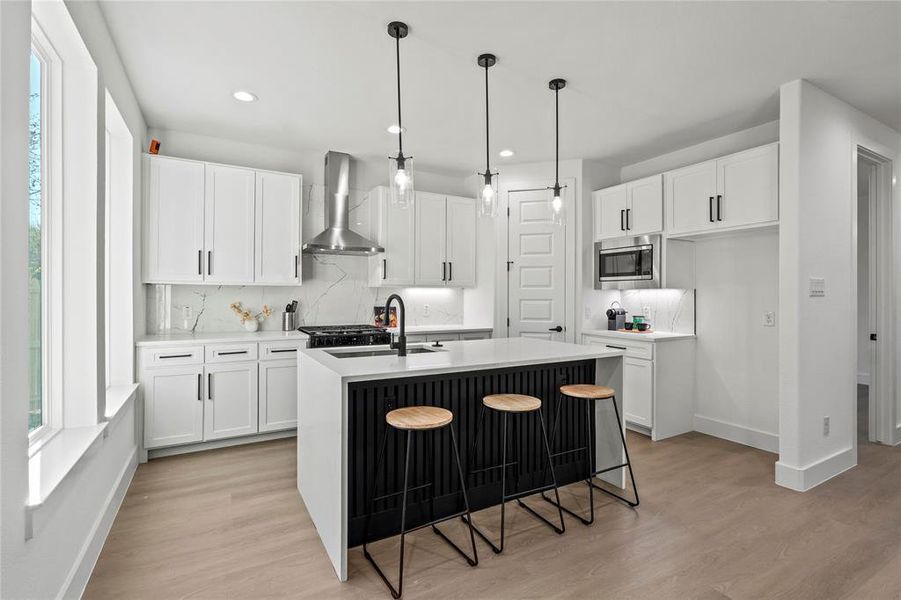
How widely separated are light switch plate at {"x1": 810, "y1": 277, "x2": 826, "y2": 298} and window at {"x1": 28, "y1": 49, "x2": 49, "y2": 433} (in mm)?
4468

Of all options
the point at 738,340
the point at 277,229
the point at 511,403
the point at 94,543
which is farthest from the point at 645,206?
the point at 94,543

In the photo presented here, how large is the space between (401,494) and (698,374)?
131 inches

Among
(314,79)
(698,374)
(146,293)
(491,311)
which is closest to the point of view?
(314,79)

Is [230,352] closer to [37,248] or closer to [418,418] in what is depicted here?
[37,248]

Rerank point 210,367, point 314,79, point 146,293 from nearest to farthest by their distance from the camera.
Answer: point 314,79 < point 210,367 < point 146,293

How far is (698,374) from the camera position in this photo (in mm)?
4457

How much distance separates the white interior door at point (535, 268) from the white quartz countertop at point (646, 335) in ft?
1.27

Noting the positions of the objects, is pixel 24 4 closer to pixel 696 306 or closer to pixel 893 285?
pixel 696 306

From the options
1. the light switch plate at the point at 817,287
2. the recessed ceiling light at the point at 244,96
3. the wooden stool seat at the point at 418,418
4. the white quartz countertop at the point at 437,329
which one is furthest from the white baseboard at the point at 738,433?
the recessed ceiling light at the point at 244,96

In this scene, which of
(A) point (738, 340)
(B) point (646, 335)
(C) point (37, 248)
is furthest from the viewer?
(B) point (646, 335)

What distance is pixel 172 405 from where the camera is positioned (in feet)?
11.8

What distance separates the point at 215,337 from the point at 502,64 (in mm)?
3089

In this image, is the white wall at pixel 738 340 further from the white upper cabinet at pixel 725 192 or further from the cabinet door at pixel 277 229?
the cabinet door at pixel 277 229

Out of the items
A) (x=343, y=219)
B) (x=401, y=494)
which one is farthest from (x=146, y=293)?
(x=401, y=494)
